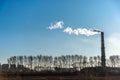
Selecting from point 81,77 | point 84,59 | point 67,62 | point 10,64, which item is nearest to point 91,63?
point 84,59

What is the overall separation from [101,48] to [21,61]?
211 feet

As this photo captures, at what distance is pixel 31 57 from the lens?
114 m

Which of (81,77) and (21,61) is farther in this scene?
(21,61)

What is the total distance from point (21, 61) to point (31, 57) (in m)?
4.60

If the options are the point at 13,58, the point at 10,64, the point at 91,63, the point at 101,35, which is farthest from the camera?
the point at 13,58

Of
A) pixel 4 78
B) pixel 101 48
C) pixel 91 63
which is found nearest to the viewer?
pixel 4 78

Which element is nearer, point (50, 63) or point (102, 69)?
point (102, 69)

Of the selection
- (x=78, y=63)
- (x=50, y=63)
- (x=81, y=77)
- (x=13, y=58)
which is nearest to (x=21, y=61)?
(x=13, y=58)

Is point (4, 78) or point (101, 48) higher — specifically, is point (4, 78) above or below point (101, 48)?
below

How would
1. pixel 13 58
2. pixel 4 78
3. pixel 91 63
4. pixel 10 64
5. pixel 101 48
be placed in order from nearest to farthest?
pixel 4 78 → pixel 101 48 → pixel 91 63 → pixel 10 64 → pixel 13 58

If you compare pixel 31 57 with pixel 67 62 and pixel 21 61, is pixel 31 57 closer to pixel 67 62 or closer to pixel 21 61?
pixel 21 61

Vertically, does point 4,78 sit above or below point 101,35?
below

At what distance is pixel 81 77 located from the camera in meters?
30.2

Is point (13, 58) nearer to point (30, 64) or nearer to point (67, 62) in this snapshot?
point (30, 64)
